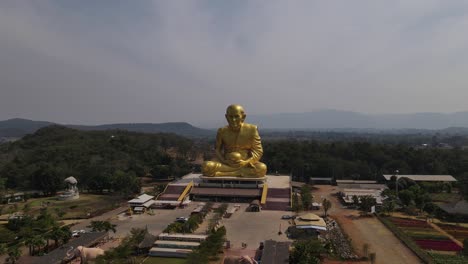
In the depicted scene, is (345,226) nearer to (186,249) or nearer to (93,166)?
(186,249)

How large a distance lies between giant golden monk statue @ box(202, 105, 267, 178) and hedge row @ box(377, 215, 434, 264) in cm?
1145

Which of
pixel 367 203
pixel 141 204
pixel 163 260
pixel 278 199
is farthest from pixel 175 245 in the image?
pixel 367 203

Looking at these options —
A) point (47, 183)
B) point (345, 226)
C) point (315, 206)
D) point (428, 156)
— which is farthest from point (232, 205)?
point (428, 156)

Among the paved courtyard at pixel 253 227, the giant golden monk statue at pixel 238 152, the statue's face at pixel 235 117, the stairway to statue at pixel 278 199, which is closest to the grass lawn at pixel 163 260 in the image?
the paved courtyard at pixel 253 227

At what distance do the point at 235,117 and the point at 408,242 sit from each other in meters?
17.1

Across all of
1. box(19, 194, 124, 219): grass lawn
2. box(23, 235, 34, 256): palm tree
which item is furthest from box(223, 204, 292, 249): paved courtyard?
box(19, 194, 124, 219): grass lawn

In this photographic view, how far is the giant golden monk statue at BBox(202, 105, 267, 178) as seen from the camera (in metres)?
33.0

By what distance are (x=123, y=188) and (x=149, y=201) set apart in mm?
5394

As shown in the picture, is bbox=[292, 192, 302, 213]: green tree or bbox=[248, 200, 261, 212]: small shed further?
bbox=[248, 200, 261, 212]: small shed

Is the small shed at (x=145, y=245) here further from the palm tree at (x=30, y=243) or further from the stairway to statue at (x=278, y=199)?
the stairway to statue at (x=278, y=199)

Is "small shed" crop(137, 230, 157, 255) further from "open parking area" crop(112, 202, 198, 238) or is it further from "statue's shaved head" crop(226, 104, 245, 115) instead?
"statue's shaved head" crop(226, 104, 245, 115)

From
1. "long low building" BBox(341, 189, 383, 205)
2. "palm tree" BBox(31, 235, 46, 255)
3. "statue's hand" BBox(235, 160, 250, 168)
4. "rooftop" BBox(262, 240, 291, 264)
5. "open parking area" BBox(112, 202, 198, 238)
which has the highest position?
"statue's hand" BBox(235, 160, 250, 168)

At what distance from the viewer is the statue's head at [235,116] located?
32.8 meters

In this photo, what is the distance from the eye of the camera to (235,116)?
107 feet
